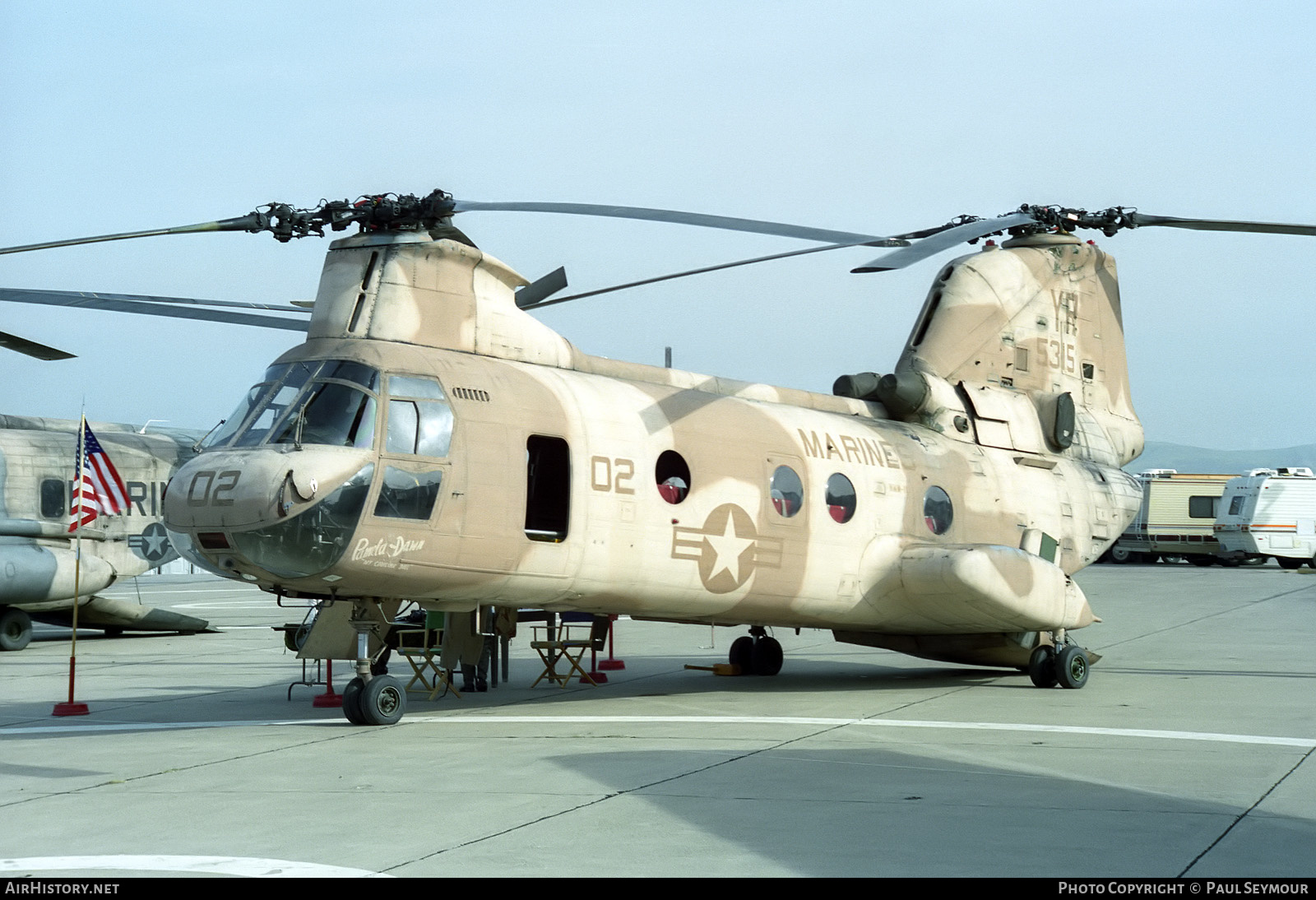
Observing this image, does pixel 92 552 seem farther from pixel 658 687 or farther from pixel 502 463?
pixel 502 463


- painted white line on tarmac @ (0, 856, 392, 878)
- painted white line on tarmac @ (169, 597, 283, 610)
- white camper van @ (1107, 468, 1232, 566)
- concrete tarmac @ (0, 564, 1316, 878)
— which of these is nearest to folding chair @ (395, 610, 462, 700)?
concrete tarmac @ (0, 564, 1316, 878)

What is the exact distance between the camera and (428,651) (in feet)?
47.9

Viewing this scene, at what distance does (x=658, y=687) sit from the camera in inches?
619

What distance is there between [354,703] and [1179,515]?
44151 mm

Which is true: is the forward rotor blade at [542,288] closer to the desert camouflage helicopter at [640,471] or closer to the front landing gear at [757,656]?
the desert camouflage helicopter at [640,471]

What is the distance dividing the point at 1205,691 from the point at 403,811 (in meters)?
9.67

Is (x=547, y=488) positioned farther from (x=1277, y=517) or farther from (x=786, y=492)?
(x=1277, y=517)

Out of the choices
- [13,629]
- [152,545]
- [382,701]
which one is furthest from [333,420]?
[152,545]

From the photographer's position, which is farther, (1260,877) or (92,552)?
(92,552)

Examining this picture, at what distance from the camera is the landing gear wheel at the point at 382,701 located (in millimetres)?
12016

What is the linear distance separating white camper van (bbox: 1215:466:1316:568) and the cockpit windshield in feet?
130

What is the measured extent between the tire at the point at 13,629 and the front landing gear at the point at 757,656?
12186 millimetres

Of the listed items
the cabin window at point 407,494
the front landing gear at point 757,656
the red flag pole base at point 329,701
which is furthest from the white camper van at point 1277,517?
the cabin window at point 407,494

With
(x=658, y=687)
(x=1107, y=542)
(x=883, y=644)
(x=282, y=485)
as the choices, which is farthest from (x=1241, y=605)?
(x=282, y=485)
